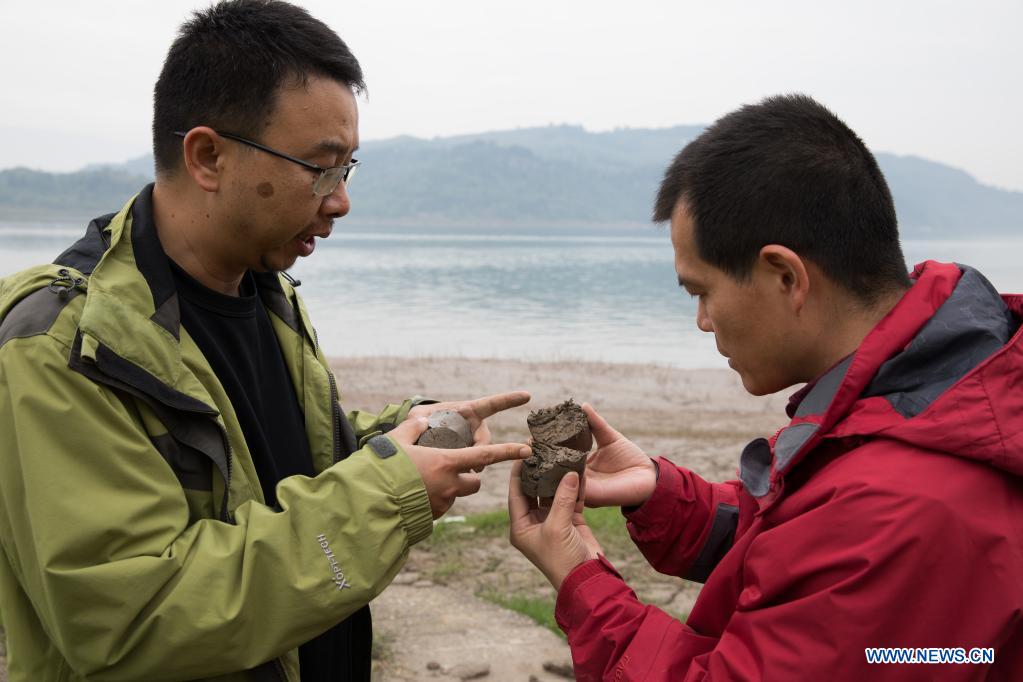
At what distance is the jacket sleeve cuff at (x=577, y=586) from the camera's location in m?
2.72

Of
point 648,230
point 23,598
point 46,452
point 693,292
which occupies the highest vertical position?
point 693,292

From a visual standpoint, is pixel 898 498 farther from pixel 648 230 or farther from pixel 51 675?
pixel 648 230

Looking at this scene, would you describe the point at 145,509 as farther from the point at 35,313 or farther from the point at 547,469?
the point at 547,469

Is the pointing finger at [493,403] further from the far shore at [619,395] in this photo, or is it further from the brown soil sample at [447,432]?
the far shore at [619,395]

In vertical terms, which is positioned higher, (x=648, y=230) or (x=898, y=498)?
(x=898, y=498)

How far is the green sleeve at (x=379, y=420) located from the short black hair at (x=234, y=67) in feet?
4.73

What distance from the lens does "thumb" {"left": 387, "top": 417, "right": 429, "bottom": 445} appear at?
3080mm

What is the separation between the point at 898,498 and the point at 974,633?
0.34 meters

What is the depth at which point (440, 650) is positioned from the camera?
585 centimetres

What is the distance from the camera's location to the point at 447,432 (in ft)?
11.2

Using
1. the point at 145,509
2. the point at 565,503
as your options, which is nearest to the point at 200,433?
the point at 145,509

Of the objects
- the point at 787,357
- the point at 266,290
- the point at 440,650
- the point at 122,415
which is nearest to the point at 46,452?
the point at 122,415

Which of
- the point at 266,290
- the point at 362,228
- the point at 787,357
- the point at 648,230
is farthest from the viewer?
the point at 648,230

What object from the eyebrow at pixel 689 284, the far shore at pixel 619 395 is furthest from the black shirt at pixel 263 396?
the far shore at pixel 619 395
